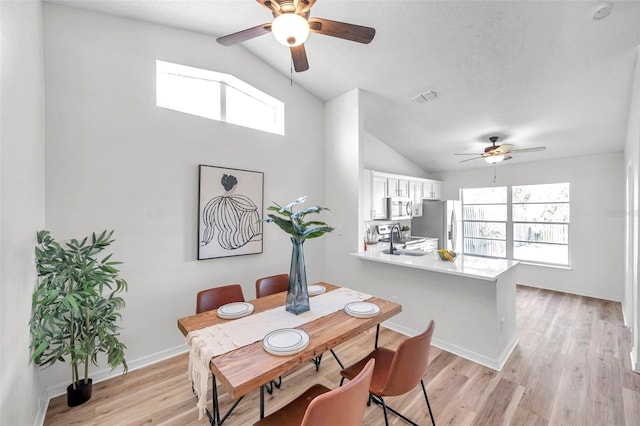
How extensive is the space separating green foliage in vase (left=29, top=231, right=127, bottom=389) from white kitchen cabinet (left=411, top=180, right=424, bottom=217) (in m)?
4.79

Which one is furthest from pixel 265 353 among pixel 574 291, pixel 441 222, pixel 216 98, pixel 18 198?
pixel 574 291

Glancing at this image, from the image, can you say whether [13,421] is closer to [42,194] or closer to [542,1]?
[42,194]

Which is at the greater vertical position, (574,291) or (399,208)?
(399,208)

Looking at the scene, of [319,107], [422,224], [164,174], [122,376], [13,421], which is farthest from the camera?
[422,224]

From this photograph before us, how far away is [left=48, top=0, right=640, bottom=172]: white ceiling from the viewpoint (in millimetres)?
2125

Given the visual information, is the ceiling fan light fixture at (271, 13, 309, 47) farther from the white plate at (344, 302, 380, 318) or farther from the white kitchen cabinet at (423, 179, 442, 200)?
the white kitchen cabinet at (423, 179, 442, 200)

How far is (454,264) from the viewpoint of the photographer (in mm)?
2807

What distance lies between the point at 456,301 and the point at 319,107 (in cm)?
313

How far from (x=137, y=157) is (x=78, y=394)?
1.95 meters

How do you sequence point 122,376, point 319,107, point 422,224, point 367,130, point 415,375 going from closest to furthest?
point 415,375 < point 122,376 < point 319,107 < point 367,130 < point 422,224

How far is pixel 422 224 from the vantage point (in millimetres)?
5633

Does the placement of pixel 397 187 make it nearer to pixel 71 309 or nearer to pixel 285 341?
pixel 285 341

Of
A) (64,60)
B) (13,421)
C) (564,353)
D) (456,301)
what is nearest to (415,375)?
(456,301)

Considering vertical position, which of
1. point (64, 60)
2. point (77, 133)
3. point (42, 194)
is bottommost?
point (42, 194)
